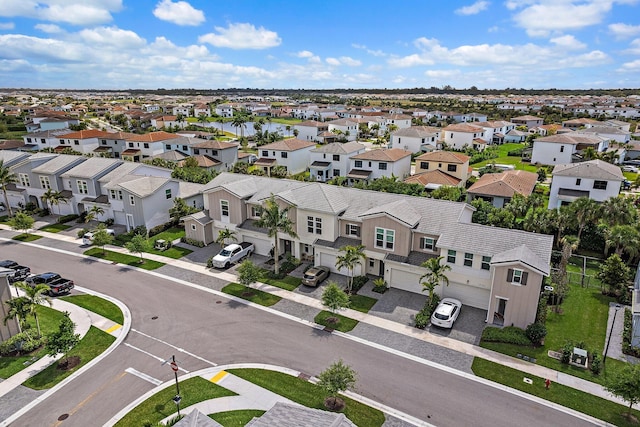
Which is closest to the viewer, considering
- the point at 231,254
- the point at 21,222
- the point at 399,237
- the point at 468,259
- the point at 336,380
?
the point at 336,380

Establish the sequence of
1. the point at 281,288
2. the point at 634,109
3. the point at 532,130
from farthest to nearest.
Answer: the point at 634,109 → the point at 532,130 → the point at 281,288

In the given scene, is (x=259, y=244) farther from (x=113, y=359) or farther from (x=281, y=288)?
(x=113, y=359)

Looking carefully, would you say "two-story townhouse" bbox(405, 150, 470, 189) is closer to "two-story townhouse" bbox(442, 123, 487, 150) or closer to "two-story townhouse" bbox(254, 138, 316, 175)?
"two-story townhouse" bbox(254, 138, 316, 175)

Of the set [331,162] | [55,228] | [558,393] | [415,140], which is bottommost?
[558,393]

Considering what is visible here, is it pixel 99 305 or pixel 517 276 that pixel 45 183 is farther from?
pixel 517 276

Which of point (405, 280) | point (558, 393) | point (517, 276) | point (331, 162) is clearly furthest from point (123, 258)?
point (331, 162)

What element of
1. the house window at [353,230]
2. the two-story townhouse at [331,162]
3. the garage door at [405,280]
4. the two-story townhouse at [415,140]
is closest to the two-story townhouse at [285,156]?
the two-story townhouse at [331,162]

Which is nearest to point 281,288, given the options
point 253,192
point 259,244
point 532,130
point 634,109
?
point 259,244
